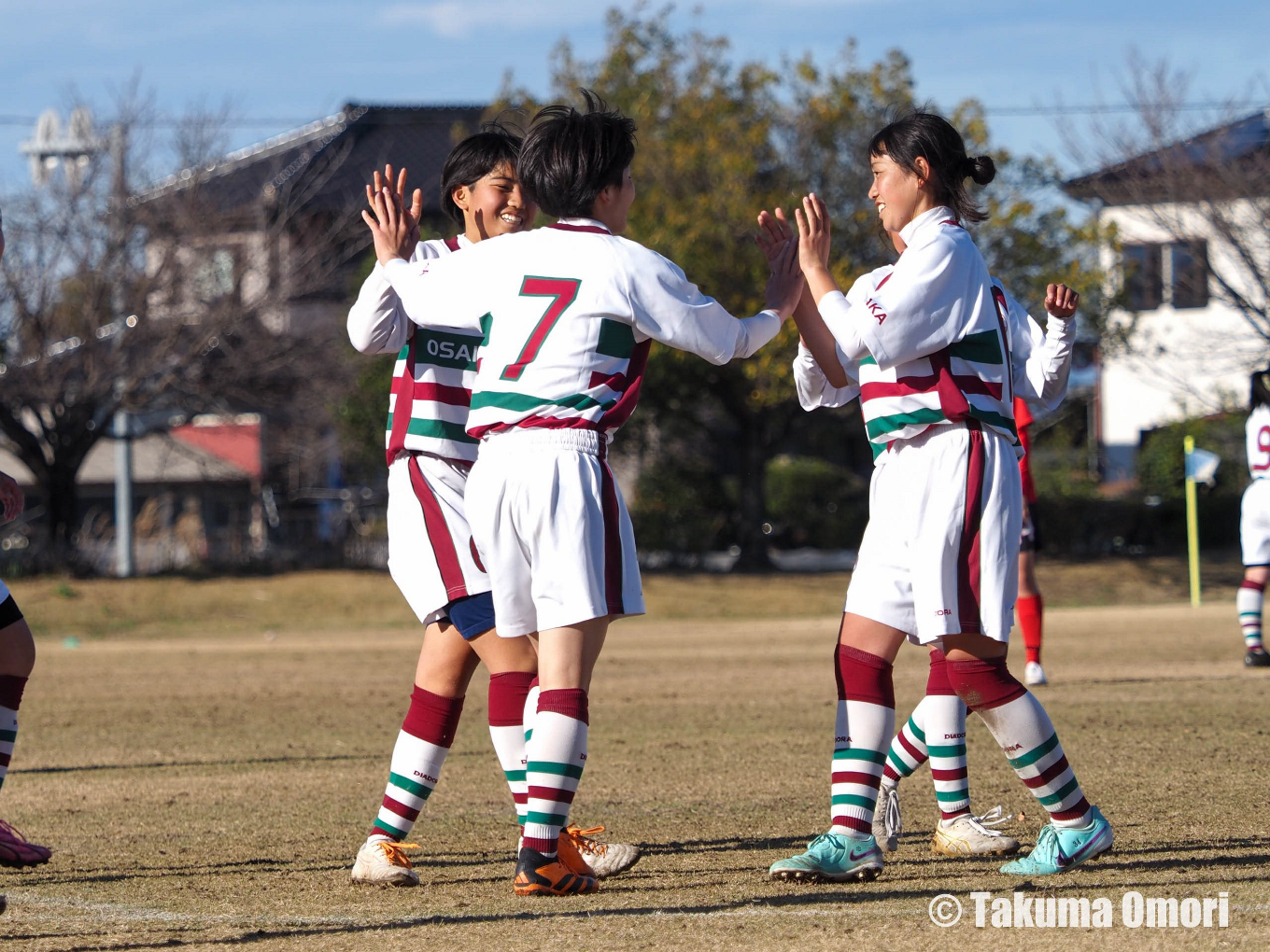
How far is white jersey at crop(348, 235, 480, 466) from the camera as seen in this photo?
470 cm

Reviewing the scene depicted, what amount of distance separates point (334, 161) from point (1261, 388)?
25235mm

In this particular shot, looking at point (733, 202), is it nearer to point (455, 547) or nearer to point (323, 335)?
point (323, 335)

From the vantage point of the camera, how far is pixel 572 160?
430cm

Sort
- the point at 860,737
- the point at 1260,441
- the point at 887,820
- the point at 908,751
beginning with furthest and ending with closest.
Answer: the point at 1260,441
the point at 908,751
the point at 887,820
the point at 860,737

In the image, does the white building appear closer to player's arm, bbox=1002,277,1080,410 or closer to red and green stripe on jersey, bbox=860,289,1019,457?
player's arm, bbox=1002,277,1080,410

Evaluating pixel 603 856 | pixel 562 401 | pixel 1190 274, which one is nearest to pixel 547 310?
pixel 562 401

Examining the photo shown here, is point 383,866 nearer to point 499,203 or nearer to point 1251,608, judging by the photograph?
point 499,203

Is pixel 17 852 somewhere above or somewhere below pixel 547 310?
below

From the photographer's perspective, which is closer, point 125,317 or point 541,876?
point 541,876

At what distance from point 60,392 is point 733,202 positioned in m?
11.2

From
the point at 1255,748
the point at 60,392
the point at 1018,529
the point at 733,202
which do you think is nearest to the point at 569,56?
the point at 733,202

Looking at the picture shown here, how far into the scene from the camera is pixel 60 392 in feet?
77.4

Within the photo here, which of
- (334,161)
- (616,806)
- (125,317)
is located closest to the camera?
(616,806)

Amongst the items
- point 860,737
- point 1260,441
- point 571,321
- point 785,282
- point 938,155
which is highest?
point 938,155
